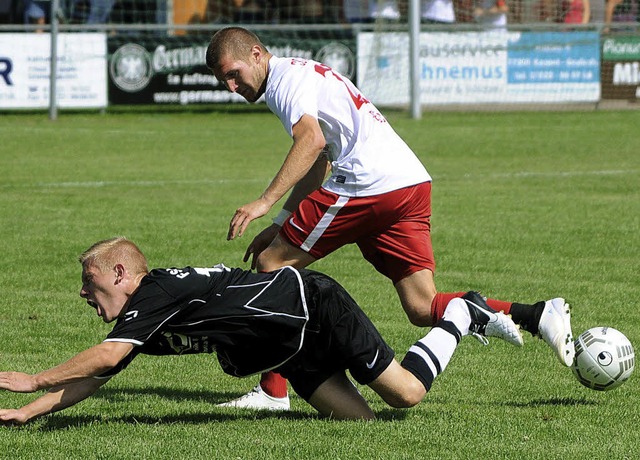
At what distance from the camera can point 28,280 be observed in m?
9.20

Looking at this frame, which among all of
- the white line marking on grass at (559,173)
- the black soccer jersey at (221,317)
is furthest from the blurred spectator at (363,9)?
the black soccer jersey at (221,317)

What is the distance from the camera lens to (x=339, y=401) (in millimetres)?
5602

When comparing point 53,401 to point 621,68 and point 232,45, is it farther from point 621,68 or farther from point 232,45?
point 621,68

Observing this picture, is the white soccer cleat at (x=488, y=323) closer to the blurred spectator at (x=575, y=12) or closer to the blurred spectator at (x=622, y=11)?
the blurred spectator at (x=575, y=12)

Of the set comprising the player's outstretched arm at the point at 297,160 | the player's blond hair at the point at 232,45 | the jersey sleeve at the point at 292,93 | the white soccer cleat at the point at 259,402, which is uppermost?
the player's blond hair at the point at 232,45

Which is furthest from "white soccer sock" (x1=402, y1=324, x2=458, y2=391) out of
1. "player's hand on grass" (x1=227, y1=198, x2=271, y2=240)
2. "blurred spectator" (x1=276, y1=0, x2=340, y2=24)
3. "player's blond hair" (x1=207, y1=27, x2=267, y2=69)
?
A: "blurred spectator" (x1=276, y1=0, x2=340, y2=24)

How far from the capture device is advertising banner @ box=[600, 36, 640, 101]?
2492 centimetres

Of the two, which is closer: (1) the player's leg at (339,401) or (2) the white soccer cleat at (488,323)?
(1) the player's leg at (339,401)

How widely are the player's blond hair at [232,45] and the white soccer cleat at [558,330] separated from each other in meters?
1.96

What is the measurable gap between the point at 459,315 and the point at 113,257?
1.77m

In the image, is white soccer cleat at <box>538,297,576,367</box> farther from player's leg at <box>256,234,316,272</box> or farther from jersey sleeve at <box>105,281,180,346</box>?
jersey sleeve at <box>105,281,180,346</box>

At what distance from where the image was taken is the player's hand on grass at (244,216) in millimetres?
5836

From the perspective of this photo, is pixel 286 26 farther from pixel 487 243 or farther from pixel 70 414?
pixel 70 414

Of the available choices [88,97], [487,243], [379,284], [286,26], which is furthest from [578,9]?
[379,284]
